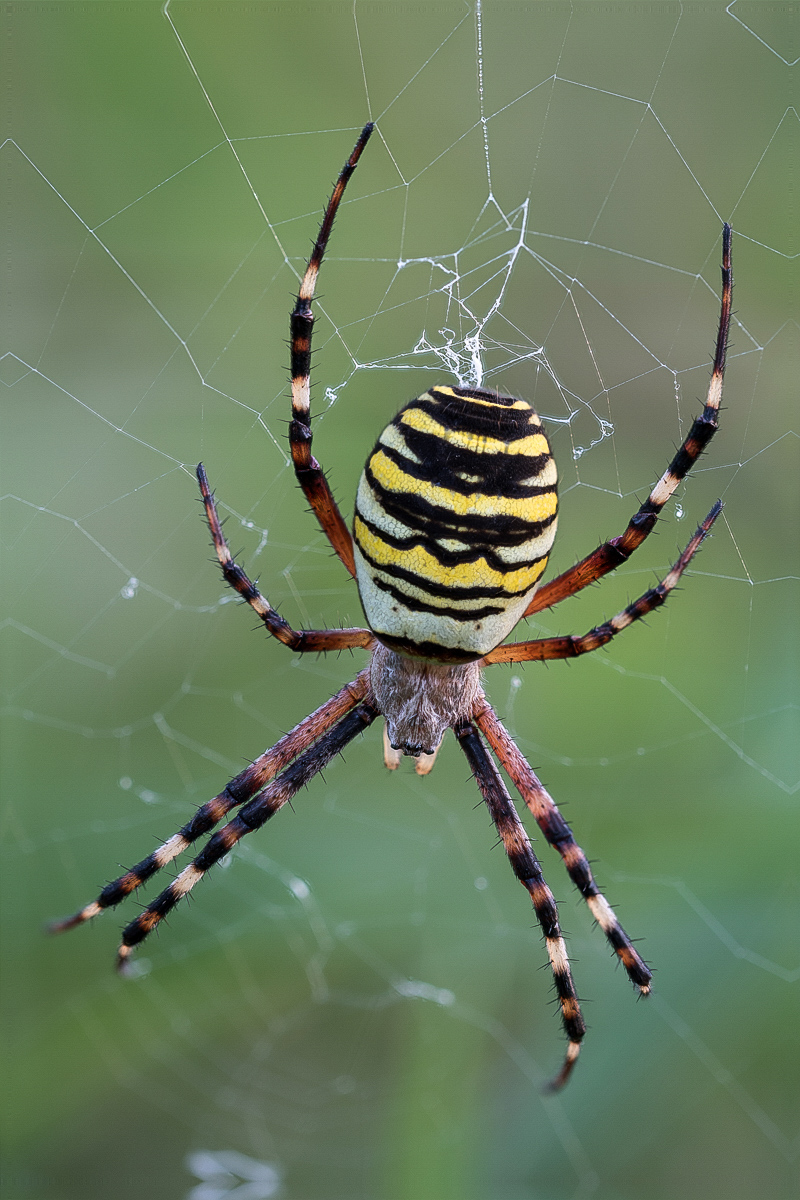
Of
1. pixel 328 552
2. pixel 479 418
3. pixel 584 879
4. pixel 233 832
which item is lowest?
pixel 584 879

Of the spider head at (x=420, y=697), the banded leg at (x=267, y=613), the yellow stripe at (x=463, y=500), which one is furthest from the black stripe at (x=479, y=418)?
the spider head at (x=420, y=697)

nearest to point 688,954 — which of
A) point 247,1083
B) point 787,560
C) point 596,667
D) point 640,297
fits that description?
point 596,667

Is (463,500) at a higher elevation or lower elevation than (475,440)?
lower

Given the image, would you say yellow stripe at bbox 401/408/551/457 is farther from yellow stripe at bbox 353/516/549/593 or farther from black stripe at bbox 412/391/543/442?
yellow stripe at bbox 353/516/549/593

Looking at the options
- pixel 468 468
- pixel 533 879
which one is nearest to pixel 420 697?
pixel 533 879

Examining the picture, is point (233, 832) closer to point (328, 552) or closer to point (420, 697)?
point (420, 697)

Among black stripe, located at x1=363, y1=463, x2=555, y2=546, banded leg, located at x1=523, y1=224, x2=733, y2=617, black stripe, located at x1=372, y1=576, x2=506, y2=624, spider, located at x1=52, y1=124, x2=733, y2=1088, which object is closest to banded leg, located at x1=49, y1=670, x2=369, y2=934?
spider, located at x1=52, y1=124, x2=733, y2=1088
